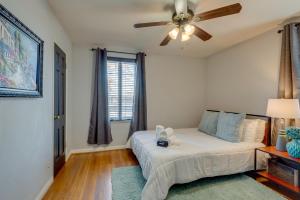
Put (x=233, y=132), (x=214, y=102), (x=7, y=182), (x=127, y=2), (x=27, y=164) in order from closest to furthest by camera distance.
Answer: (x=7, y=182)
(x=27, y=164)
(x=127, y=2)
(x=233, y=132)
(x=214, y=102)

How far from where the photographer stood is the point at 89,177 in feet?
9.02

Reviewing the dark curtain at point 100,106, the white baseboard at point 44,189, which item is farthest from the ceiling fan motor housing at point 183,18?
the white baseboard at point 44,189

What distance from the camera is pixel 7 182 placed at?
1.45 metres

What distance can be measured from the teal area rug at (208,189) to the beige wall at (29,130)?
998 millimetres

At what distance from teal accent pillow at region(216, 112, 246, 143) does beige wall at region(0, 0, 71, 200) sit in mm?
2862

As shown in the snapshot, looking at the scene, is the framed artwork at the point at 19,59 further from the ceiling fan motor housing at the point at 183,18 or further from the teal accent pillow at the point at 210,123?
the teal accent pillow at the point at 210,123

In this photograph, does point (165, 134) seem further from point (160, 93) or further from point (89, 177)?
point (160, 93)

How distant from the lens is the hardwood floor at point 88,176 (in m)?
2.25

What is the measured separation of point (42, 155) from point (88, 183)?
31.4 inches

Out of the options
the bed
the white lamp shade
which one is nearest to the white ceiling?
the white lamp shade

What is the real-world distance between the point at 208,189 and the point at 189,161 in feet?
1.53

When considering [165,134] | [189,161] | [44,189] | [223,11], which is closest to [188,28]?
[223,11]

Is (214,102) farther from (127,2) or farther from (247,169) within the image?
(127,2)


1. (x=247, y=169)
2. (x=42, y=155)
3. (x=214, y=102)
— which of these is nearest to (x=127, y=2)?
(x=42, y=155)
